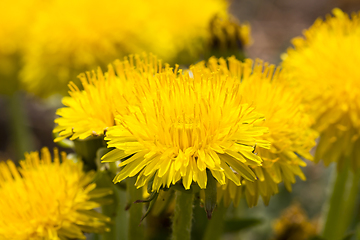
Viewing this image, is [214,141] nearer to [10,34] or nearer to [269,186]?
[269,186]

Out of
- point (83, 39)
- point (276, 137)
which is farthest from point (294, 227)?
point (83, 39)

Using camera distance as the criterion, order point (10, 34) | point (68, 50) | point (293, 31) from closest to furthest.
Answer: point (68, 50) < point (10, 34) < point (293, 31)

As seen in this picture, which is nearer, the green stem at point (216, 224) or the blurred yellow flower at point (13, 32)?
the green stem at point (216, 224)

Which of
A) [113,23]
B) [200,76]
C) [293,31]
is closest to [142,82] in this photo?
[200,76]

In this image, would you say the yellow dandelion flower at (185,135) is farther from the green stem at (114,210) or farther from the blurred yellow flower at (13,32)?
the blurred yellow flower at (13,32)

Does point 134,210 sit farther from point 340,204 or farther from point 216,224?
point 340,204

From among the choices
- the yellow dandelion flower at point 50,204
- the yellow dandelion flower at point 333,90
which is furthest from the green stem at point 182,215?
the yellow dandelion flower at point 333,90
